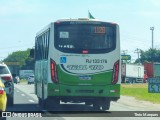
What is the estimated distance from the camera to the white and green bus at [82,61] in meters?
19.2

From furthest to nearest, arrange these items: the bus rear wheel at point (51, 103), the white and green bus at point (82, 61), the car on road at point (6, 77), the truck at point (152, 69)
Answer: the truck at point (152, 69) → the car on road at point (6, 77) → the bus rear wheel at point (51, 103) → the white and green bus at point (82, 61)

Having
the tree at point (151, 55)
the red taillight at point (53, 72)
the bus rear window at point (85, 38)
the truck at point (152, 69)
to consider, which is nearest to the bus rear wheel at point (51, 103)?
the red taillight at point (53, 72)

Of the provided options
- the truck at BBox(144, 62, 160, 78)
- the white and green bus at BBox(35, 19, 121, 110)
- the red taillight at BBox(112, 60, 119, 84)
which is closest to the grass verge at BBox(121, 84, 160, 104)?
the red taillight at BBox(112, 60, 119, 84)

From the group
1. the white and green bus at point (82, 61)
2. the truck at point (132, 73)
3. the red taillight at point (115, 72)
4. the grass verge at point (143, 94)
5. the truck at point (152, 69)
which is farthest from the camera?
the truck at point (152, 69)

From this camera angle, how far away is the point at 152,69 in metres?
86.8

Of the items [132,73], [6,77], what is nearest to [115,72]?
[6,77]

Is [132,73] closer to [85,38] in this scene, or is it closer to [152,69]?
[152,69]

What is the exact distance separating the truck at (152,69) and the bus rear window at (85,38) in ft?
212

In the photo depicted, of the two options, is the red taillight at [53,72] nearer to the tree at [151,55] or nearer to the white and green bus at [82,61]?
the white and green bus at [82,61]

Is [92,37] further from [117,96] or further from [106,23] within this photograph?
[117,96]

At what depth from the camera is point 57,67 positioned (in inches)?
758

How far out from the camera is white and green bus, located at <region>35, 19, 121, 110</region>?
1920cm

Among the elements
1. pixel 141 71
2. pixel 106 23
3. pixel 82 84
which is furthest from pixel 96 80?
pixel 141 71

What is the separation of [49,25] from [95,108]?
4643mm
